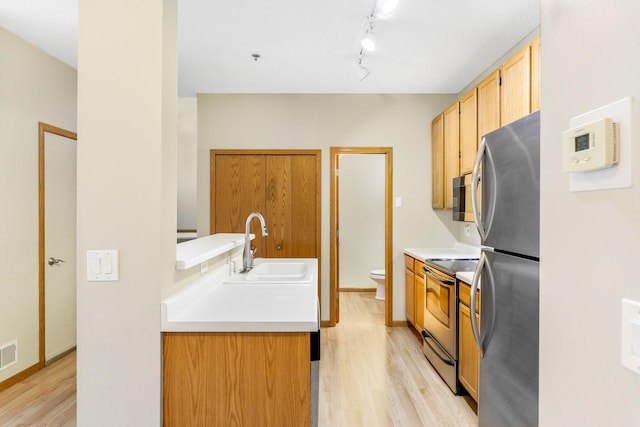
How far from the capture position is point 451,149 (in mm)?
3527

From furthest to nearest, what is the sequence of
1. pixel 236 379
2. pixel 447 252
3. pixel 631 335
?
pixel 447 252 → pixel 236 379 → pixel 631 335

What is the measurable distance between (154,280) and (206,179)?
2927mm

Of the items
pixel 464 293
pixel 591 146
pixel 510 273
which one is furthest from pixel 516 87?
pixel 591 146

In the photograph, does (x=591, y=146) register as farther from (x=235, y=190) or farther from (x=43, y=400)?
(x=235, y=190)

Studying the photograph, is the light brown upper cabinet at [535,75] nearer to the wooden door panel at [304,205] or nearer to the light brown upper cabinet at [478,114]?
the light brown upper cabinet at [478,114]

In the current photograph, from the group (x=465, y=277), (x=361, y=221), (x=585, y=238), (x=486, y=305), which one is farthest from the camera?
(x=361, y=221)

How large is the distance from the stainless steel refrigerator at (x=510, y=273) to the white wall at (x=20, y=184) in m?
3.14

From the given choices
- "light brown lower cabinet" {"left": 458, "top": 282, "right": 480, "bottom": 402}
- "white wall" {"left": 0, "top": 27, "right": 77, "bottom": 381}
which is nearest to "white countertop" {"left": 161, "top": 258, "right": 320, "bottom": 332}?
"light brown lower cabinet" {"left": 458, "top": 282, "right": 480, "bottom": 402}

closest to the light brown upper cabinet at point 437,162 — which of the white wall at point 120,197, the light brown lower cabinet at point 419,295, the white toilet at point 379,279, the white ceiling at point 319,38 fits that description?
the white ceiling at point 319,38

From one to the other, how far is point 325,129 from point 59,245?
281 cm

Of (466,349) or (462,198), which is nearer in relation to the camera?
(466,349)

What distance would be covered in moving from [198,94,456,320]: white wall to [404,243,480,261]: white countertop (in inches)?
5.1

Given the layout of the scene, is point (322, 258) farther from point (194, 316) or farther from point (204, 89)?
point (194, 316)

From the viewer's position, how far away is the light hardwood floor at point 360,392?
223 cm
